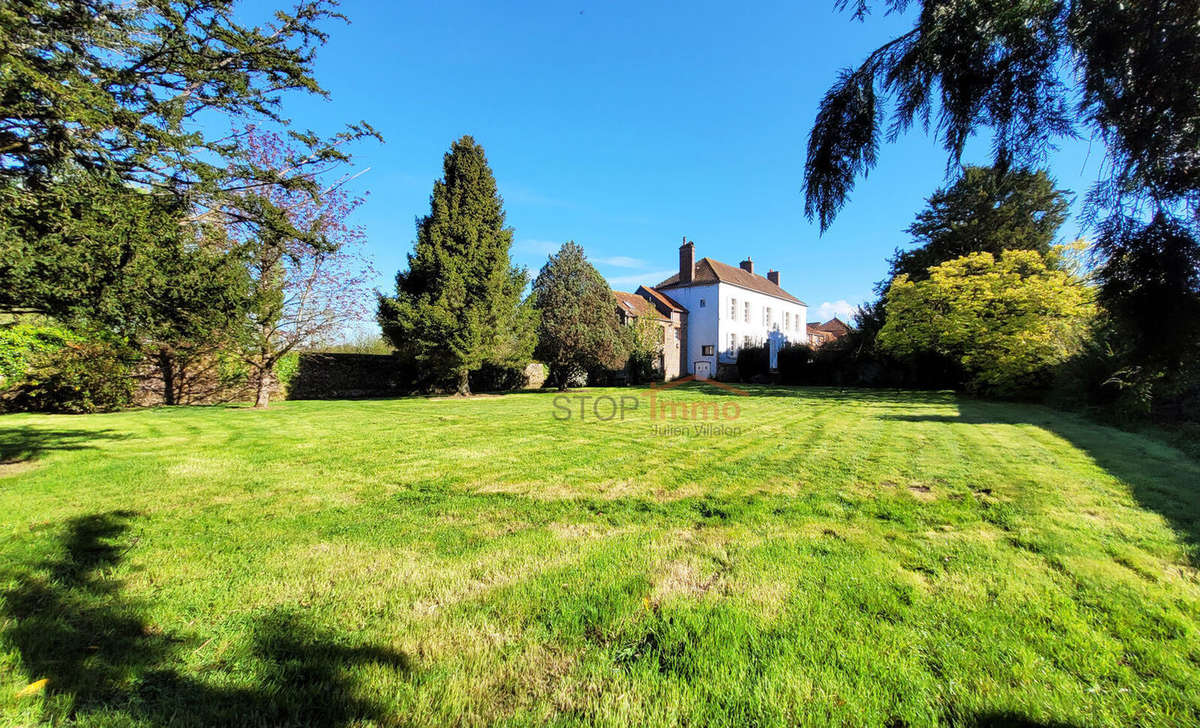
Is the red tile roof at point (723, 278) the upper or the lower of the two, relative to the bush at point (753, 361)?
upper

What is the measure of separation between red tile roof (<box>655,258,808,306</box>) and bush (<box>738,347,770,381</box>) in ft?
17.9

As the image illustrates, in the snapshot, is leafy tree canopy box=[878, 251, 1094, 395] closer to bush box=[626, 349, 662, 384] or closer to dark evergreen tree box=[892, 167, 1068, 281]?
dark evergreen tree box=[892, 167, 1068, 281]

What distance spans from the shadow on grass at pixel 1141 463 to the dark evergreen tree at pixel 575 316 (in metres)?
13.0

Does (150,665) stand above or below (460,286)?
below

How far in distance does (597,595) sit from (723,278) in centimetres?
3348

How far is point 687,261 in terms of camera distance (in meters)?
34.7

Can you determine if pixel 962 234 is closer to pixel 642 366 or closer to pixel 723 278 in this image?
pixel 723 278

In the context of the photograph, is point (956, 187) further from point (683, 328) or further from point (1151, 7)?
point (683, 328)

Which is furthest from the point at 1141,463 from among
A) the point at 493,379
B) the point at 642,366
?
the point at 642,366

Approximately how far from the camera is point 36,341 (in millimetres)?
8992

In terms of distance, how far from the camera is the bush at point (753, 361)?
1323 inches

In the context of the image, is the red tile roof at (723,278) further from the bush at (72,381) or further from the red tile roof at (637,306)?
the bush at (72,381)

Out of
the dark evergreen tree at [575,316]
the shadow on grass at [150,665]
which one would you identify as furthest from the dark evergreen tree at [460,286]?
the shadow on grass at [150,665]

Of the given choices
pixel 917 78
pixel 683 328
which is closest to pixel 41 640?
pixel 917 78
